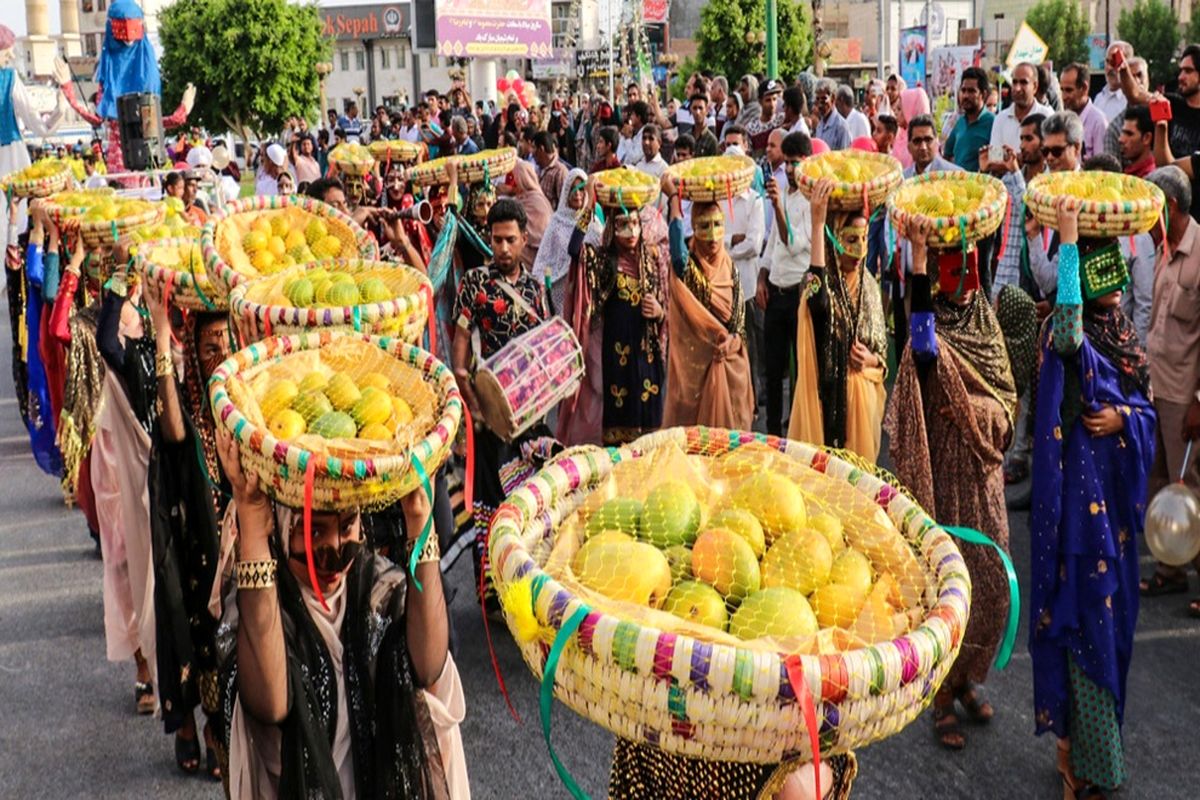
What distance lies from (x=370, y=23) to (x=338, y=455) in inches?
3184

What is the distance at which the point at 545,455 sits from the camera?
528 centimetres

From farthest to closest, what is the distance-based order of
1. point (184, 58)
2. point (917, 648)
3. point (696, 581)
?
1. point (184, 58)
2. point (696, 581)
3. point (917, 648)

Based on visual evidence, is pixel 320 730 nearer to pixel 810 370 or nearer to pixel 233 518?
pixel 233 518

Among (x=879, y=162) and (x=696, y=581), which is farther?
(x=879, y=162)

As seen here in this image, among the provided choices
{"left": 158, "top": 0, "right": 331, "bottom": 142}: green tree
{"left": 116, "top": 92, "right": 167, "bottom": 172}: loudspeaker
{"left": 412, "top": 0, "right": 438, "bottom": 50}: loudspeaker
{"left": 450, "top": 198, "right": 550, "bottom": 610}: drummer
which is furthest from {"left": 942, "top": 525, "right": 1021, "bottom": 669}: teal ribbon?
{"left": 412, "top": 0, "right": 438, "bottom": 50}: loudspeaker

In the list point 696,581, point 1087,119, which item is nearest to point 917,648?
point 696,581

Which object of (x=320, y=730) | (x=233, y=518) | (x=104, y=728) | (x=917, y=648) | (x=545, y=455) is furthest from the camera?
(x=545, y=455)

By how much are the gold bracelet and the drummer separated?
2.93 m

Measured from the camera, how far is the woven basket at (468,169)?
670cm

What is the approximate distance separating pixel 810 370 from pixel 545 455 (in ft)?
3.97

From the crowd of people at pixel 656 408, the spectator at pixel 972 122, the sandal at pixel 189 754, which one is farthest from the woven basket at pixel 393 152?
the sandal at pixel 189 754

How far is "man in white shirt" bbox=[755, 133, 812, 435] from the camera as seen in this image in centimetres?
746

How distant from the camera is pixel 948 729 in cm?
434

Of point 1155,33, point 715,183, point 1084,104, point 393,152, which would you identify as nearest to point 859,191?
point 715,183
